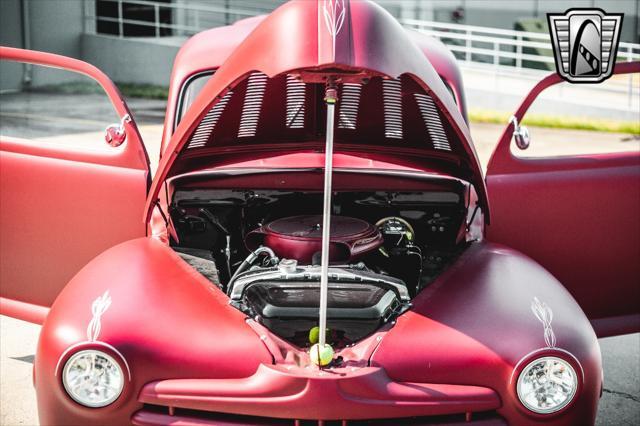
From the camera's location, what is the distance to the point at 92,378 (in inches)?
94.4

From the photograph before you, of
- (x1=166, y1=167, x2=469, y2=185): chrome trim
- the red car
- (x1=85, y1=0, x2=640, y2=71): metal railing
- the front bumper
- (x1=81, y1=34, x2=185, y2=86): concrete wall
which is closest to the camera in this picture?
the front bumper

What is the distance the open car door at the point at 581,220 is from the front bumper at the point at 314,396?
1415mm

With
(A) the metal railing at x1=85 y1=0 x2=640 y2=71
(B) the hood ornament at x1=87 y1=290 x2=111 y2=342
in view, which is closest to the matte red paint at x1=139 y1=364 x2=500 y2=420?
(B) the hood ornament at x1=87 y1=290 x2=111 y2=342

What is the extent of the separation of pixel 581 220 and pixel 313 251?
1.42 metres

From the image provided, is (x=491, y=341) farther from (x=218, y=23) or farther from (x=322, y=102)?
(x=218, y=23)

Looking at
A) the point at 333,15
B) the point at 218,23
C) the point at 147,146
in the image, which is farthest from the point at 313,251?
the point at 218,23

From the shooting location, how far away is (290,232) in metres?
3.05

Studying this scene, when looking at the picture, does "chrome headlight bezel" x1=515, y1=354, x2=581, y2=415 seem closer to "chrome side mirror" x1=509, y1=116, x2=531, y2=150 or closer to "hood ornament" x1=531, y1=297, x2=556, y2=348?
"hood ornament" x1=531, y1=297, x2=556, y2=348

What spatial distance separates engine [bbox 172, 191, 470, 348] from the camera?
2688 mm

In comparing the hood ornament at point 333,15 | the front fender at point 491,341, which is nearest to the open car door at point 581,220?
the front fender at point 491,341

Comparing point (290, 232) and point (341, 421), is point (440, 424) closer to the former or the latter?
point (341, 421)

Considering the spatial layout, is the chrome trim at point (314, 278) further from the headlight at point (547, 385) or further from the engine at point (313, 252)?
the headlight at point (547, 385)

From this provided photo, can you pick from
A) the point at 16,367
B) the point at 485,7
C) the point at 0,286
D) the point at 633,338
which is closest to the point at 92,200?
the point at 0,286

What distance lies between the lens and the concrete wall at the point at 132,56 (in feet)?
54.7
